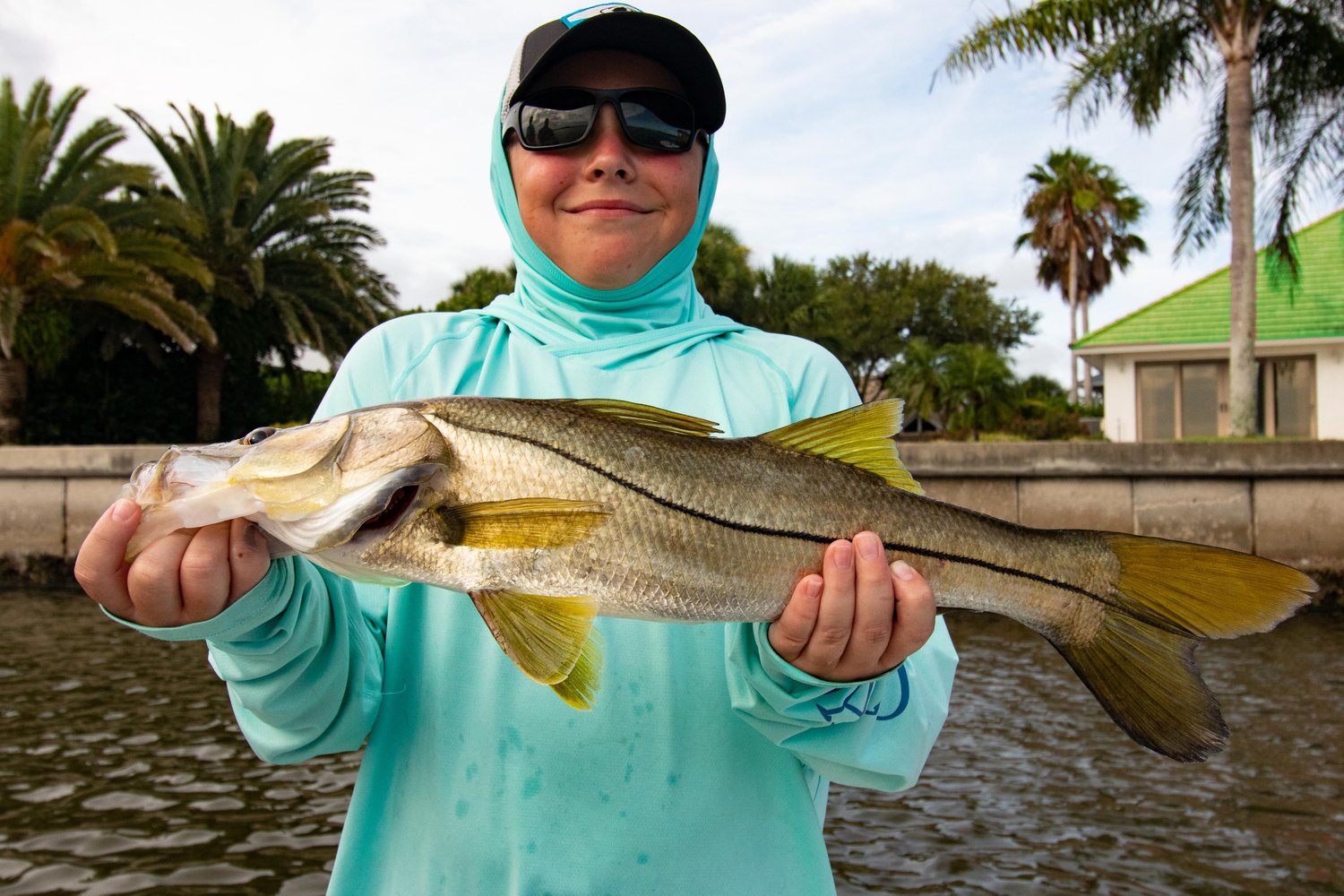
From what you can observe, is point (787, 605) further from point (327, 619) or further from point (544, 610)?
point (327, 619)

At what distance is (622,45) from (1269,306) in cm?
2640

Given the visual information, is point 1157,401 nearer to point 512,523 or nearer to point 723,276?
point 723,276

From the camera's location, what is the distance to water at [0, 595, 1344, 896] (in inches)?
222

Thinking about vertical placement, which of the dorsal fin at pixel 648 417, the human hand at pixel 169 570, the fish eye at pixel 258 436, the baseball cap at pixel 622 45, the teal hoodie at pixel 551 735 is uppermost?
the baseball cap at pixel 622 45

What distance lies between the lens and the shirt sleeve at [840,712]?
1854 millimetres

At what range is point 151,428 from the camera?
77.0 feet

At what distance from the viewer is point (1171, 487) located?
11.9m

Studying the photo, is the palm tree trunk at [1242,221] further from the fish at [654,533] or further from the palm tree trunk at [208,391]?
the palm tree trunk at [208,391]

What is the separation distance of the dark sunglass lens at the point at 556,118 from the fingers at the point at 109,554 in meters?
1.19

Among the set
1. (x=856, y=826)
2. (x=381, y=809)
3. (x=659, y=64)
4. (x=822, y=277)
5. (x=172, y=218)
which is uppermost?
(x=822, y=277)

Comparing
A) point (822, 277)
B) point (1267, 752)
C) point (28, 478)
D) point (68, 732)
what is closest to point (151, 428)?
point (28, 478)

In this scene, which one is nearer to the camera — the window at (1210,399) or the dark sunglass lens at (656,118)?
the dark sunglass lens at (656,118)

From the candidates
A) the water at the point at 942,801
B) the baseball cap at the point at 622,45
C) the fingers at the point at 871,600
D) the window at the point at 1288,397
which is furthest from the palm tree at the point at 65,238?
the window at the point at 1288,397

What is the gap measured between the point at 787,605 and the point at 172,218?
21.4 meters
